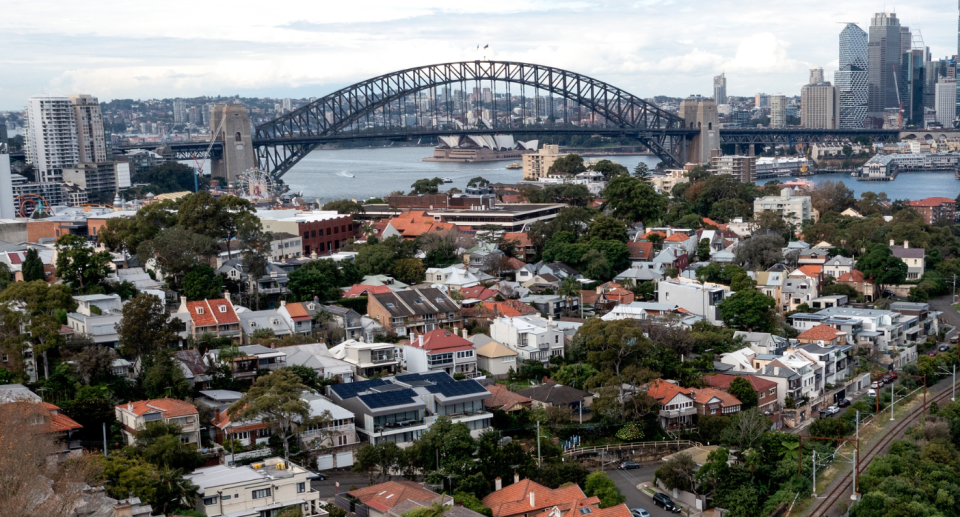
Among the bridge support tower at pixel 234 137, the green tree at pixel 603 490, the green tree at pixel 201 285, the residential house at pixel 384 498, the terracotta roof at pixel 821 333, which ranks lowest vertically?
the green tree at pixel 603 490

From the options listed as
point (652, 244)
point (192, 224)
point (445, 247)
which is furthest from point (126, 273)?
point (652, 244)

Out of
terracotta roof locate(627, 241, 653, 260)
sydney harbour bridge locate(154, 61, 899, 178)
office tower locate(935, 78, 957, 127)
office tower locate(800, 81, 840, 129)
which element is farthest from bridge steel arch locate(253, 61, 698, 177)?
office tower locate(935, 78, 957, 127)

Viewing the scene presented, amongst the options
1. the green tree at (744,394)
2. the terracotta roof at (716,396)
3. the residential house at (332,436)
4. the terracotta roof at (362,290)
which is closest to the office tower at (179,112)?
the terracotta roof at (362,290)

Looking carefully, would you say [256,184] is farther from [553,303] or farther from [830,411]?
[830,411]

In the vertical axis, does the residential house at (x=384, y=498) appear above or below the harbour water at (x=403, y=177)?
below

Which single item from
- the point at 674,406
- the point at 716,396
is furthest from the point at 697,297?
the point at 674,406

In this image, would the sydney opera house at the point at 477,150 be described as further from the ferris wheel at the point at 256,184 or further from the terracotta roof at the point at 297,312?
the terracotta roof at the point at 297,312
